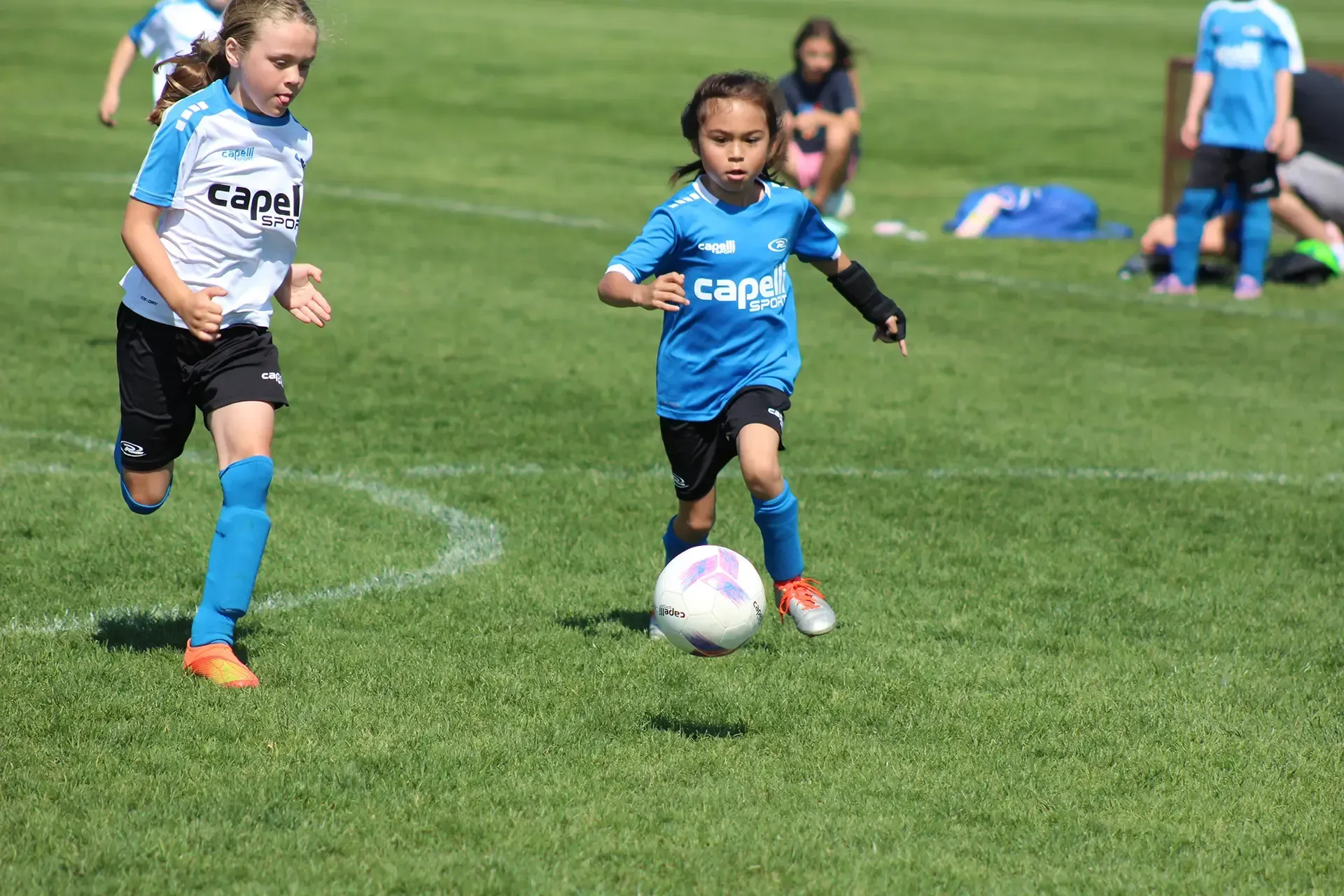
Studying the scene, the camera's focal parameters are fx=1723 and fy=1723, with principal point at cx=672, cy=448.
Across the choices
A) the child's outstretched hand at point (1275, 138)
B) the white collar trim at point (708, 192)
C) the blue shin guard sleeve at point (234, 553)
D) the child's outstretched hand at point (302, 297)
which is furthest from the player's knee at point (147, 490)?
the child's outstretched hand at point (1275, 138)

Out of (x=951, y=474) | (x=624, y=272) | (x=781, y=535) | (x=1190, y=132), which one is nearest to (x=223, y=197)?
(x=624, y=272)

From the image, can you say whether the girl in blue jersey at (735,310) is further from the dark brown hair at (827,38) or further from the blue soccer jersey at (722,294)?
the dark brown hair at (827,38)

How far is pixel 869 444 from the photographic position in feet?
27.3

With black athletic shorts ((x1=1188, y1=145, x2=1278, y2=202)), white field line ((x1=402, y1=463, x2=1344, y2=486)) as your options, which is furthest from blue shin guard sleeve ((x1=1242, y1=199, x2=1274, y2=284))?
white field line ((x1=402, y1=463, x2=1344, y2=486))

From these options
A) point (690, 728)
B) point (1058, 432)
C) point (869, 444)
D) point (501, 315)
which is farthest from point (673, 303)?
point (501, 315)

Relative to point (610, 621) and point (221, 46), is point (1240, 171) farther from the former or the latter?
point (221, 46)

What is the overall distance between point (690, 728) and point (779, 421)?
1.13 m

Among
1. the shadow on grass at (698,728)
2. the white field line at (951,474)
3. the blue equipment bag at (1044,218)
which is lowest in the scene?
the blue equipment bag at (1044,218)

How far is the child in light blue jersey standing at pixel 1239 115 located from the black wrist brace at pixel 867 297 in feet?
25.8

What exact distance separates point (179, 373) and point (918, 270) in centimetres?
987

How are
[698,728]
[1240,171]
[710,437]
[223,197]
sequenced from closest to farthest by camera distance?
1. [698,728]
2. [223,197]
3. [710,437]
4. [1240,171]

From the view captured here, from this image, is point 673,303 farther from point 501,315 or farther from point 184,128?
point 501,315

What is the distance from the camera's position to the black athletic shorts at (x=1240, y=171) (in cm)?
1300

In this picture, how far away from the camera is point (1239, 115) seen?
41.9ft
